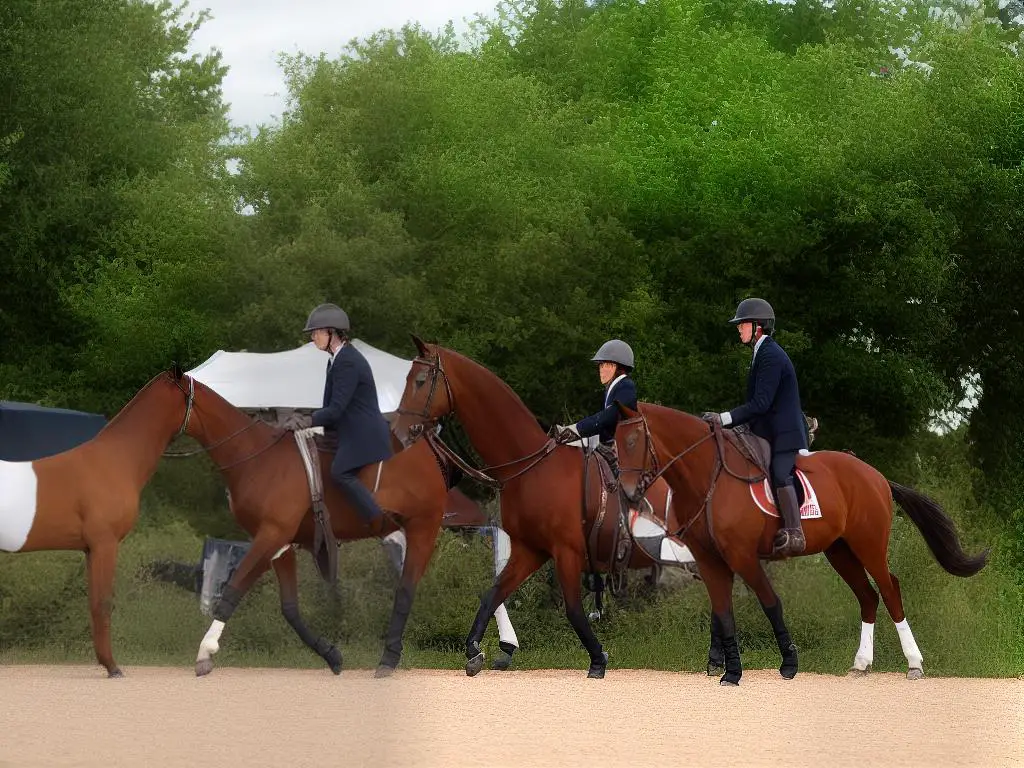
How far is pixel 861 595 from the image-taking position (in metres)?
14.3

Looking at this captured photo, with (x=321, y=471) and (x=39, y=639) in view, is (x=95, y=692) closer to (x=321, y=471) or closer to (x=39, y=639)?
(x=321, y=471)

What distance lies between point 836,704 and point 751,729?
73.8 inches

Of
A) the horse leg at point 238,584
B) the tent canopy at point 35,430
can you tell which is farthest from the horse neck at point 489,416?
the tent canopy at point 35,430

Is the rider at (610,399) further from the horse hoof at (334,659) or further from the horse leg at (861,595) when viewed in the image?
the horse hoof at (334,659)

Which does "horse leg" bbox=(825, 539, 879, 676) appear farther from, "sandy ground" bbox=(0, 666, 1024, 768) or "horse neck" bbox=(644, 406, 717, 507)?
"horse neck" bbox=(644, 406, 717, 507)

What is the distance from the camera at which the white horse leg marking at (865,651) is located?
14.0m

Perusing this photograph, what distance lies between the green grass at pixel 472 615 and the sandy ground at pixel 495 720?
130 centimetres

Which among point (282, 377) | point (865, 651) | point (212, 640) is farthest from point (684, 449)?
point (282, 377)

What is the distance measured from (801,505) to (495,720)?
4.28m

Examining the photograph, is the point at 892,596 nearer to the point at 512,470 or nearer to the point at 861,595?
the point at 861,595

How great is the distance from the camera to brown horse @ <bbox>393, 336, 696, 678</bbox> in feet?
42.8

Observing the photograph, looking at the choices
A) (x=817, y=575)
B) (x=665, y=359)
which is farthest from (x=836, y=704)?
(x=665, y=359)

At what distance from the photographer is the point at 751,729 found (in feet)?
32.8

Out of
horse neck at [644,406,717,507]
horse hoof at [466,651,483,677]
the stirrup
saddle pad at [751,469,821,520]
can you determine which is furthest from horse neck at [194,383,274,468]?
the stirrup
